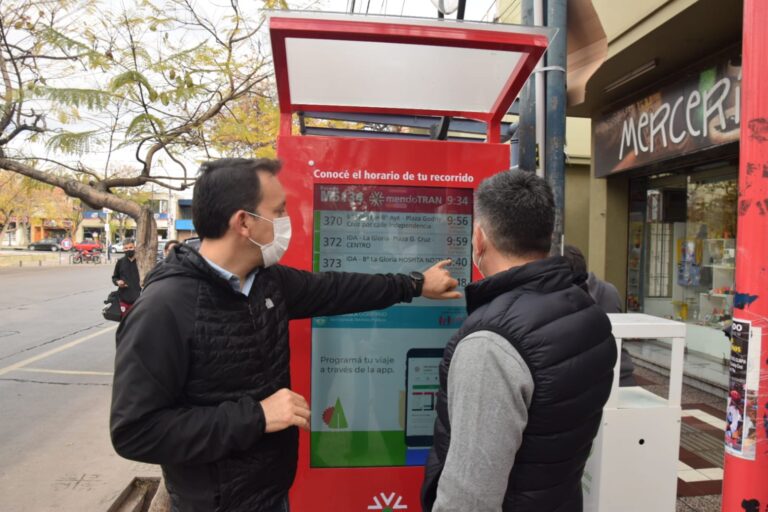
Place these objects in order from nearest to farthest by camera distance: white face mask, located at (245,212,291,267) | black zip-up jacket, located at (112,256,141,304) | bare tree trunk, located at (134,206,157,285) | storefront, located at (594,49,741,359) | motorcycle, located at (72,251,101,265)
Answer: white face mask, located at (245,212,291,267) → bare tree trunk, located at (134,206,157,285) → storefront, located at (594,49,741,359) → black zip-up jacket, located at (112,256,141,304) → motorcycle, located at (72,251,101,265)

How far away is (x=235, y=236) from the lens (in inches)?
58.9

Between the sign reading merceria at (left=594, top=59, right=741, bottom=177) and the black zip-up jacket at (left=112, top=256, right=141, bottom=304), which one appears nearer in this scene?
the sign reading merceria at (left=594, top=59, right=741, bottom=177)

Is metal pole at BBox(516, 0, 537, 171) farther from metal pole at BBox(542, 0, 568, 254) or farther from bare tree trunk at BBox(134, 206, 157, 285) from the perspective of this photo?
bare tree trunk at BBox(134, 206, 157, 285)

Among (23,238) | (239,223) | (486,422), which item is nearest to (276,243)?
(239,223)

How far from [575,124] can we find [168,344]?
1060 centimetres

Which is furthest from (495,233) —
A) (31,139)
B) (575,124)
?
(575,124)

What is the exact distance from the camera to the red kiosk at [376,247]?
1.95 m

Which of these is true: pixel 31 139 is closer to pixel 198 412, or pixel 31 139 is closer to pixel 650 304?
pixel 198 412

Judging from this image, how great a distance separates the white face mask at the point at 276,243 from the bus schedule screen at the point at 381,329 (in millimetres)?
384

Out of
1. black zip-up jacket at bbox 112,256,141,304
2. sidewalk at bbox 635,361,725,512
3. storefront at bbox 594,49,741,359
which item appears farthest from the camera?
black zip-up jacket at bbox 112,256,141,304

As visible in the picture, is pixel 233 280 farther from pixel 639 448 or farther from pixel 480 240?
pixel 639 448

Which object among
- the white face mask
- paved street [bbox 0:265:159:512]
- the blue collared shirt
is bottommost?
paved street [bbox 0:265:159:512]

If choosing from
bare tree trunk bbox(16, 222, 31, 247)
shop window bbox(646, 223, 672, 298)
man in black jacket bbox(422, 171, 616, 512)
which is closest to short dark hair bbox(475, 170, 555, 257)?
man in black jacket bbox(422, 171, 616, 512)

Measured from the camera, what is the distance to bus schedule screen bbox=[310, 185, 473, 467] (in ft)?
6.66
